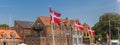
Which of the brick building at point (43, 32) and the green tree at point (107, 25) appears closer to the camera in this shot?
the brick building at point (43, 32)

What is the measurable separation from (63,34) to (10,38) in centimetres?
1950

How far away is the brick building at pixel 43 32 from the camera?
3831 inches

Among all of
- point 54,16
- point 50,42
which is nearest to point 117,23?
point 50,42

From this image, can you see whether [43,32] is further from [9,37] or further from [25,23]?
[9,37]

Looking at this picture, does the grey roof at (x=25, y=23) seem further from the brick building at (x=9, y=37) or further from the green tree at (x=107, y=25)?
the green tree at (x=107, y=25)

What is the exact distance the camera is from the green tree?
138 m

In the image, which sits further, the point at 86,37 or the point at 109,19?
the point at 109,19

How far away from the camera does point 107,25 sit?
139m

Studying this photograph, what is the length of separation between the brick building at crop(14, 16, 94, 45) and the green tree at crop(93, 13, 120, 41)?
1238 inches

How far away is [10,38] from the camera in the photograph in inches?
3802

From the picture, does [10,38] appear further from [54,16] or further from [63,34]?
[54,16]

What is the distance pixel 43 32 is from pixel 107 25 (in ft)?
158

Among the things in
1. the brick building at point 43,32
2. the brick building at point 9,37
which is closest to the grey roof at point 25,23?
the brick building at point 43,32

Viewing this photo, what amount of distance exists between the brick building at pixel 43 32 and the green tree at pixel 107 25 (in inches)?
1238
